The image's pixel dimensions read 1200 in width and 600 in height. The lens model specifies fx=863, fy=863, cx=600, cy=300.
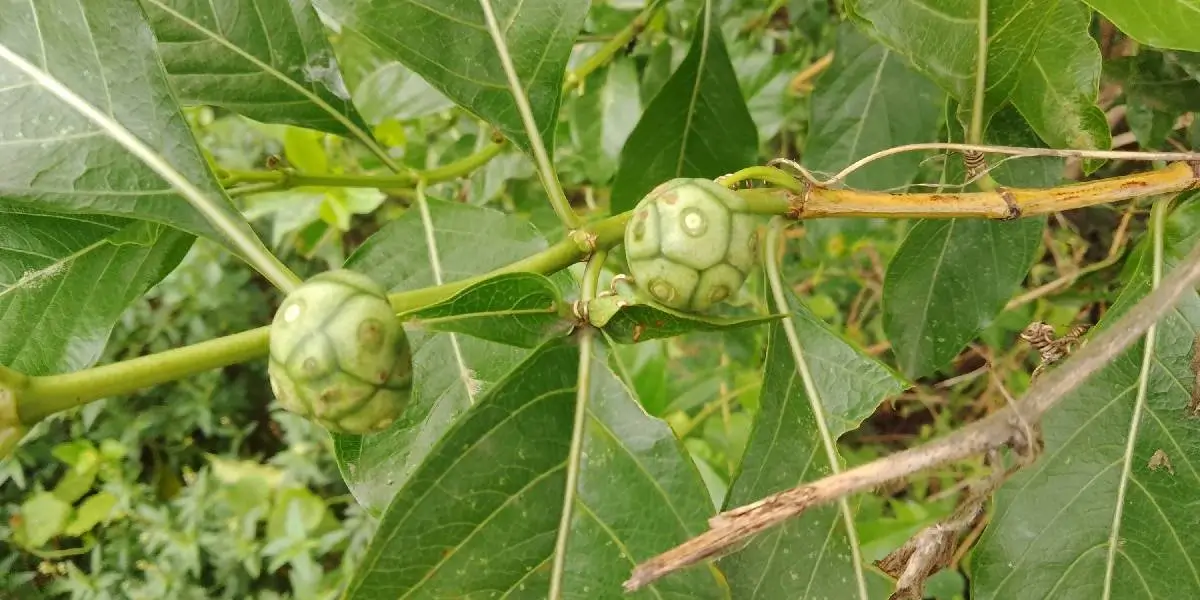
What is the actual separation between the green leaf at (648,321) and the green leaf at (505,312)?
0.04m

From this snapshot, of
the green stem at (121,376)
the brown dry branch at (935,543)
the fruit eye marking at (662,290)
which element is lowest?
the brown dry branch at (935,543)

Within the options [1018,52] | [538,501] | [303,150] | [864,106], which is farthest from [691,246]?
[303,150]

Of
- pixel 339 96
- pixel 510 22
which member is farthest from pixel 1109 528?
pixel 339 96

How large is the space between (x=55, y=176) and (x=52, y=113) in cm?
7

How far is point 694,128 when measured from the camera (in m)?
1.61

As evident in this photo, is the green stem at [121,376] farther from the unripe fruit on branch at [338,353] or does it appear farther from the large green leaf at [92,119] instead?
the large green leaf at [92,119]

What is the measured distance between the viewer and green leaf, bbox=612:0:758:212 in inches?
61.6

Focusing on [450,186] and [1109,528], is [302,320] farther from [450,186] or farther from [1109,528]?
[450,186]

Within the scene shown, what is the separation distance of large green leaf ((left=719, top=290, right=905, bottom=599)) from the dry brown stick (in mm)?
288

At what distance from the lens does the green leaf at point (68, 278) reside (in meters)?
1.05

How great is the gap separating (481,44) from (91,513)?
3.06 m

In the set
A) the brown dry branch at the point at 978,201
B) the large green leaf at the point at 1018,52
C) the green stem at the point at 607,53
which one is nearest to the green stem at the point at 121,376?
the brown dry branch at the point at 978,201

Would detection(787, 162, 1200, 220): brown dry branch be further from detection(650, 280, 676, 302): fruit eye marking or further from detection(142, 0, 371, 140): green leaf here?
detection(142, 0, 371, 140): green leaf

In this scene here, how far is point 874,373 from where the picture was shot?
1.06 meters
